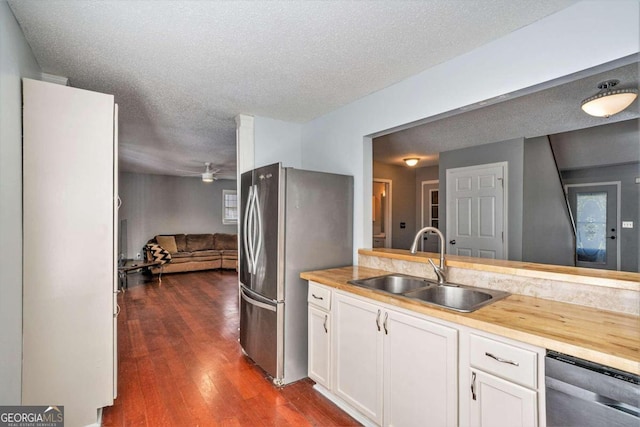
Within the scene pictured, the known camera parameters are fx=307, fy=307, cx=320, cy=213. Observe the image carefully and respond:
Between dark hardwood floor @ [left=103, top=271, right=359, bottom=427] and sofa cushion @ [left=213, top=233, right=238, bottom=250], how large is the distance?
383 cm

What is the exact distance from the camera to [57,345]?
A: 1.81 m

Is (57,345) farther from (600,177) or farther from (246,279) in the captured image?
(600,177)

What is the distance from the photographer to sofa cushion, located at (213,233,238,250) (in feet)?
26.6

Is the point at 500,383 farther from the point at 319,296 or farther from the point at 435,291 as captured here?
the point at 319,296

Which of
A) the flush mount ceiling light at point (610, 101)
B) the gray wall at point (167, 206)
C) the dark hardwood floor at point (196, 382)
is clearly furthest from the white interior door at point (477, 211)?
the gray wall at point (167, 206)

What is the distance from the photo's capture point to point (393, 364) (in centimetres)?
172

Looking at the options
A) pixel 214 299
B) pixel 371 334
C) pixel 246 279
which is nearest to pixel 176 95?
pixel 246 279

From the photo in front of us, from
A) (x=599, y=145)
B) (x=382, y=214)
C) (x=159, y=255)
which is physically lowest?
(x=159, y=255)

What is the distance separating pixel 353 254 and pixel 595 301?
1.73 meters

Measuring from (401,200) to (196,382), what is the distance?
5.32 metres

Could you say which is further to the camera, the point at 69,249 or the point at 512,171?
the point at 512,171

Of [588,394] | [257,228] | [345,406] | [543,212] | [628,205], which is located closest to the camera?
[588,394]

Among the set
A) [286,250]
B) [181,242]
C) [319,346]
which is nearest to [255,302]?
[286,250]

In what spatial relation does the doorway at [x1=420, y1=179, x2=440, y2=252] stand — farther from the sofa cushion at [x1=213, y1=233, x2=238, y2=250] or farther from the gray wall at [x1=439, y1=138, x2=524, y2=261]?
the sofa cushion at [x1=213, y1=233, x2=238, y2=250]
